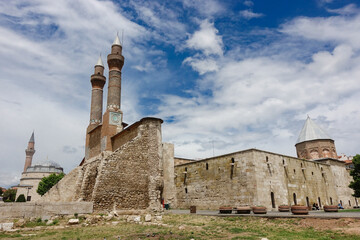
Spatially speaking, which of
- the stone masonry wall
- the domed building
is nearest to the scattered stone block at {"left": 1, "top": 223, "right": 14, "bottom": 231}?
the stone masonry wall

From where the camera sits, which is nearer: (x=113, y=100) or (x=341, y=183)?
(x=113, y=100)

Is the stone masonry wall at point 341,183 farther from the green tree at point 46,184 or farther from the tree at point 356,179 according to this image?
the green tree at point 46,184

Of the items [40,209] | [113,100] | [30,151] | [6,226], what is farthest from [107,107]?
[30,151]

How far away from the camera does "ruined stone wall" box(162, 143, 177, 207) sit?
23.8 m

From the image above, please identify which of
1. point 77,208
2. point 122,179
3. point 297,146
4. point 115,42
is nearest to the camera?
point 77,208

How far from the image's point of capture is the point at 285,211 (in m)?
16.1

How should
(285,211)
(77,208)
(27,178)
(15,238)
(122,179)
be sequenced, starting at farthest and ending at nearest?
1. (27,178)
2. (285,211)
3. (122,179)
4. (77,208)
5. (15,238)

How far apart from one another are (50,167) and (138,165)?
5854 cm

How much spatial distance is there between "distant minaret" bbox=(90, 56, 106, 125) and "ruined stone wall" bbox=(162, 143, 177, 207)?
8.05 m

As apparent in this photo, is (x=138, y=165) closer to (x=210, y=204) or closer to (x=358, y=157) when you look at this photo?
(x=210, y=204)

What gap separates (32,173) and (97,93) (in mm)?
47941

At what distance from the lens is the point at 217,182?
66.7 feet

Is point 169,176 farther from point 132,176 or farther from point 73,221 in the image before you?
point 73,221

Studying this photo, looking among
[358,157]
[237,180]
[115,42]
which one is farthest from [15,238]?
[358,157]
